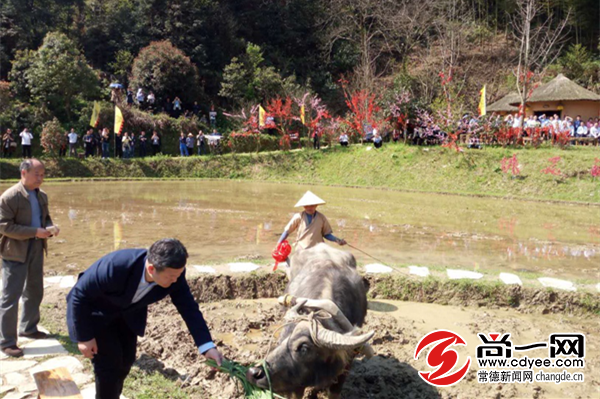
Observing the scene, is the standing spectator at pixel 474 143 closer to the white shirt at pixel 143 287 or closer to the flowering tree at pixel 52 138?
the flowering tree at pixel 52 138

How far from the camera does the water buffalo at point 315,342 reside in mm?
4039

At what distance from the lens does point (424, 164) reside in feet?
80.3

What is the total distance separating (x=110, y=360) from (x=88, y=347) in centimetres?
26

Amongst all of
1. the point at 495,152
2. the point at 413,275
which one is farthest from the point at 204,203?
the point at 495,152

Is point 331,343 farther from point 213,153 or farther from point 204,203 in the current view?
point 213,153

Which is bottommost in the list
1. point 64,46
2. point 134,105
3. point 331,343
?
point 331,343

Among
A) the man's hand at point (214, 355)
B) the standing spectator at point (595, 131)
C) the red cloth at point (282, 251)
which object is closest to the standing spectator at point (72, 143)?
the red cloth at point (282, 251)

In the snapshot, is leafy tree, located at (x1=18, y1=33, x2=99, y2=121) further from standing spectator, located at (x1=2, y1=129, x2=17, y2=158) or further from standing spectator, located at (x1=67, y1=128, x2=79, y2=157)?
standing spectator, located at (x1=67, y1=128, x2=79, y2=157)

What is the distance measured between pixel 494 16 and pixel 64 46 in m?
35.7

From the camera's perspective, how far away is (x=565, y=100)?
31.0 metres

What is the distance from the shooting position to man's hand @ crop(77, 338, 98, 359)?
11.7 ft

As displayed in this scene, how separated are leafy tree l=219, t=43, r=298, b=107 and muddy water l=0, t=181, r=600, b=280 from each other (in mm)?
15966

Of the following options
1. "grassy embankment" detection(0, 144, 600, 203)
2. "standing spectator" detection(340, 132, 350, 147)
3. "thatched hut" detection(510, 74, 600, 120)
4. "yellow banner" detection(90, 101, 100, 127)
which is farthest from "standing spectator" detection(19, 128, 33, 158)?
"thatched hut" detection(510, 74, 600, 120)

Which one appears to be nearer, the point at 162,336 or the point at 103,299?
the point at 103,299
